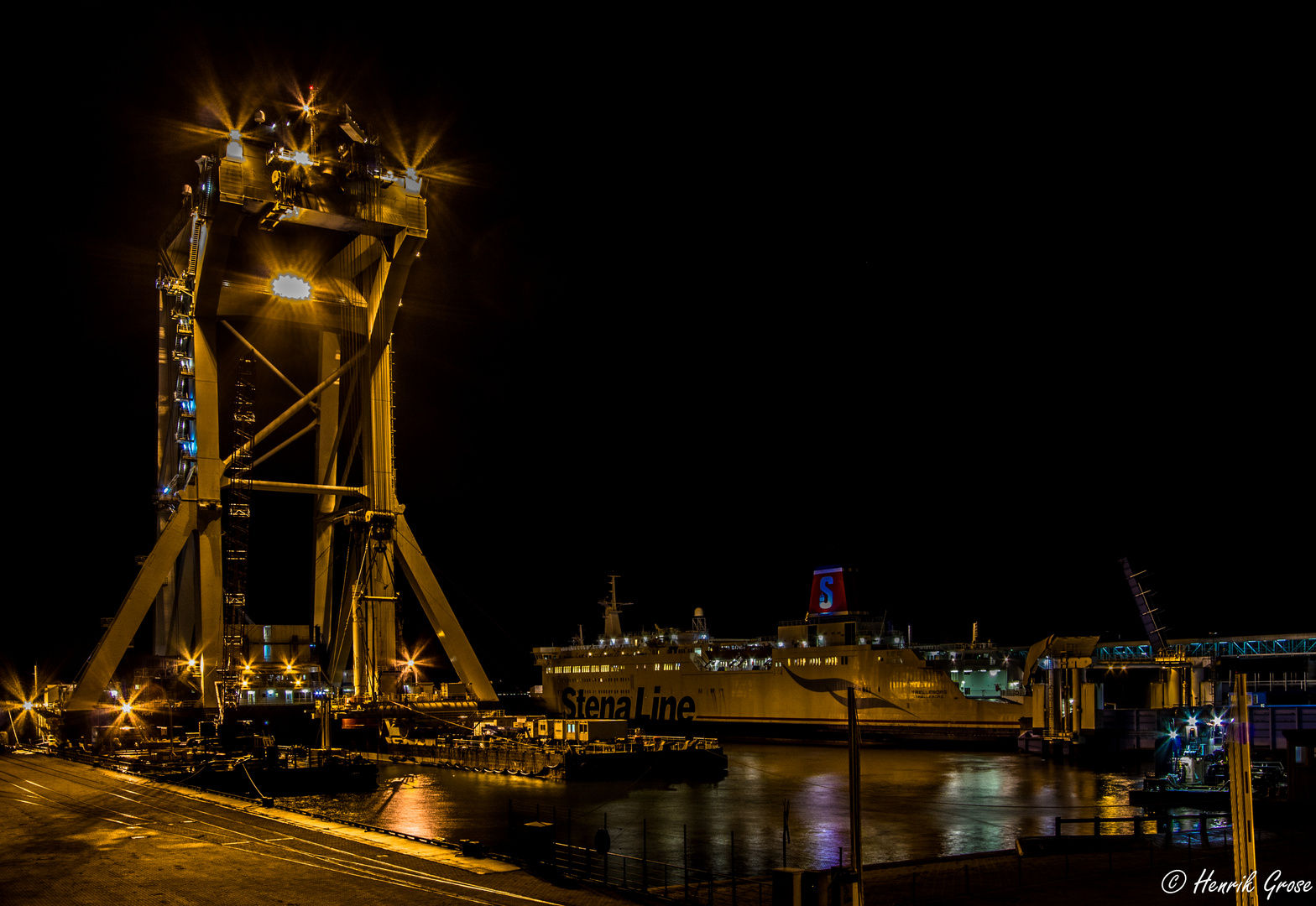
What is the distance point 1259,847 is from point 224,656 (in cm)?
3337

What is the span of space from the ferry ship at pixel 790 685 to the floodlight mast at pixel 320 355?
15.4 metres

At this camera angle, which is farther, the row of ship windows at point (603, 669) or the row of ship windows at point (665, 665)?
the row of ship windows at point (603, 669)

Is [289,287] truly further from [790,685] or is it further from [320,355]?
[790,685]

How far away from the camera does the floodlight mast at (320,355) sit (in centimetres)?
3203

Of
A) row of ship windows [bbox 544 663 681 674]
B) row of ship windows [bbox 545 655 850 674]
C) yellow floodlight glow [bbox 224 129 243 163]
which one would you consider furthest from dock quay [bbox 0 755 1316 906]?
row of ship windows [bbox 544 663 681 674]

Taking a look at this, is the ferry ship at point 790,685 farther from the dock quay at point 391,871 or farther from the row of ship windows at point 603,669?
the dock quay at point 391,871

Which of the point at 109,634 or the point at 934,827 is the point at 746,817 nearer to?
the point at 934,827

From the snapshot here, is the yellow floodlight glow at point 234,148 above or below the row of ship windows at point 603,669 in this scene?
above

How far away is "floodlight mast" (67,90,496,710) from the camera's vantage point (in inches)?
1261

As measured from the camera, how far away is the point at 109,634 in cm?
3159

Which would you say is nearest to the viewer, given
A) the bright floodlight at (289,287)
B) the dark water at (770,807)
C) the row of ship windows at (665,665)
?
the dark water at (770,807)

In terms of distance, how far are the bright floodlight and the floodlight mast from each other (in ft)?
0.13

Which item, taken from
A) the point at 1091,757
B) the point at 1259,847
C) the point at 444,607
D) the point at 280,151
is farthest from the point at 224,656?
the point at 1259,847

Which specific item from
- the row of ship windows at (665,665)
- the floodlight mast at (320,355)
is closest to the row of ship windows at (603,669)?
the row of ship windows at (665,665)
